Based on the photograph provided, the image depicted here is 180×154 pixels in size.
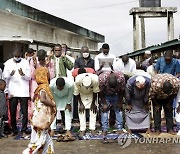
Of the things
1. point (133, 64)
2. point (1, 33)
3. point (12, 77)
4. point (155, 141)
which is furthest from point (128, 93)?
point (1, 33)

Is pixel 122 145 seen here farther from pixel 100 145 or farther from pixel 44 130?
pixel 44 130

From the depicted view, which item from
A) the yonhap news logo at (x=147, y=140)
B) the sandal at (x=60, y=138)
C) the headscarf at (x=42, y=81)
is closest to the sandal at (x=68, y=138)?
the sandal at (x=60, y=138)

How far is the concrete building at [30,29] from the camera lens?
503 inches

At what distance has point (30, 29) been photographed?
56.7 feet

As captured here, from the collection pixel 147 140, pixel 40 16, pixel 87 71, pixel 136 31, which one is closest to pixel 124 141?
pixel 147 140

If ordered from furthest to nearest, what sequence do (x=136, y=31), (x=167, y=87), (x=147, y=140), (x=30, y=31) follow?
(x=136, y=31)
(x=30, y=31)
(x=147, y=140)
(x=167, y=87)

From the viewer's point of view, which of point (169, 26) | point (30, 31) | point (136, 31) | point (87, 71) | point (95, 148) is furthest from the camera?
point (136, 31)

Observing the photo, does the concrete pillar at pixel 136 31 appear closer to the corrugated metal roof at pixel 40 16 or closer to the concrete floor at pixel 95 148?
the corrugated metal roof at pixel 40 16

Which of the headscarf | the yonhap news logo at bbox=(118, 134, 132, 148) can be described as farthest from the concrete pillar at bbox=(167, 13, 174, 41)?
the headscarf

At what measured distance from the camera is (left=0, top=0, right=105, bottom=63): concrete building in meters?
12.8

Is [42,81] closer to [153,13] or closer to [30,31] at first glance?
[30,31]

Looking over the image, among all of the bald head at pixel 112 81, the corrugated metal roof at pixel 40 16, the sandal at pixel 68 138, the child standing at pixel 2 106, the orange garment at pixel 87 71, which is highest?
the corrugated metal roof at pixel 40 16

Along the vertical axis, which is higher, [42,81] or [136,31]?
[136,31]

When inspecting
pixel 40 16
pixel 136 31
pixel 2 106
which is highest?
pixel 40 16
